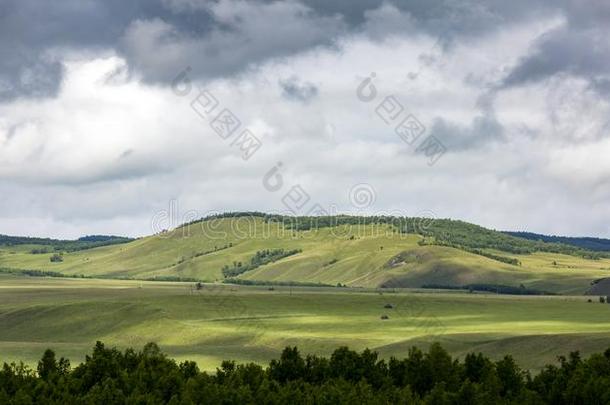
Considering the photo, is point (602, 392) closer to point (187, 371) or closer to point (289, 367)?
point (289, 367)

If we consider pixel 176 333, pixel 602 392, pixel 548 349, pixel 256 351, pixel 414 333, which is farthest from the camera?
pixel 176 333

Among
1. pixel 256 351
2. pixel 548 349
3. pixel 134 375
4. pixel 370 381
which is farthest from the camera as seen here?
pixel 256 351

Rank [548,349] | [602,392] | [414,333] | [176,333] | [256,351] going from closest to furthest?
[602,392] → [548,349] → [256,351] → [414,333] → [176,333]

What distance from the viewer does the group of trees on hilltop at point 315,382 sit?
7181 cm

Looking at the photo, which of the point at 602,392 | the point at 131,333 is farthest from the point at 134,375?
the point at 131,333

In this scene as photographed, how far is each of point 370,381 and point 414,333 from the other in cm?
8933

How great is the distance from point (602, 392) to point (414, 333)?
341 ft

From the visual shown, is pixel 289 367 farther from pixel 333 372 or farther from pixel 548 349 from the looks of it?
pixel 548 349

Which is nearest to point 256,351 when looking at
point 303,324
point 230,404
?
point 303,324

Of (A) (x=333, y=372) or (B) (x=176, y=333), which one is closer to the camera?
(A) (x=333, y=372)

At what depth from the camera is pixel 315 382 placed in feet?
292

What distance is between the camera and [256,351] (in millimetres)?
153500

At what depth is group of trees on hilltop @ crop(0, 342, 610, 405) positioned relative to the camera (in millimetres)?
71812

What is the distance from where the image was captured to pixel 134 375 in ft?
268
